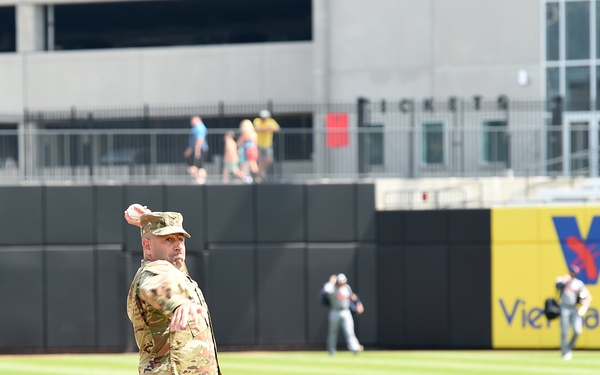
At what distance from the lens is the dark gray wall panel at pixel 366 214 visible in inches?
927

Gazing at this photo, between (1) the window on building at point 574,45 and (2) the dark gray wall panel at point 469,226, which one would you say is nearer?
(2) the dark gray wall panel at point 469,226

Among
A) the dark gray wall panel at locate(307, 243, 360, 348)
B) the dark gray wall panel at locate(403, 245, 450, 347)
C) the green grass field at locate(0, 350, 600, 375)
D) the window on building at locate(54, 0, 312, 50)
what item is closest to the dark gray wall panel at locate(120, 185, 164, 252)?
the green grass field at locate(0, 350, 600, 375)

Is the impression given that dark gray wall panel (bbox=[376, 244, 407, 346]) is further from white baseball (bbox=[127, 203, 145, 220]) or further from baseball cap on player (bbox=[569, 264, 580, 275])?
white baseball (bbox=[127, 203, 145, 220])

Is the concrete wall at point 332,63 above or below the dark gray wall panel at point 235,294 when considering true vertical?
above

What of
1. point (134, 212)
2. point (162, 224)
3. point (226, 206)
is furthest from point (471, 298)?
point (162, 224)

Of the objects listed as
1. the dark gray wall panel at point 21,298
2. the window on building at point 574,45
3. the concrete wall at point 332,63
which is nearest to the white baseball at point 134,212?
the dark gray wall panel at point 21,298

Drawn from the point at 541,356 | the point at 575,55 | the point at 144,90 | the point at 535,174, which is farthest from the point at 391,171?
the point at 144,90

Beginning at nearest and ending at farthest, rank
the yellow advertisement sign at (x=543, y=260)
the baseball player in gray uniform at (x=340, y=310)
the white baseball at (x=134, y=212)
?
1. the white baseball at (x=134, y=212)
2. the baseball player in gray uniform at (x=340, y=310)
3. the yellow advertisement sign at (x=543, y=260)

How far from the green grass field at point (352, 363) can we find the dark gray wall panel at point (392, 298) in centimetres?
54

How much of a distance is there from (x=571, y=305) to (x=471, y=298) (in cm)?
273

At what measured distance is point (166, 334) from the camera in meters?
6.51

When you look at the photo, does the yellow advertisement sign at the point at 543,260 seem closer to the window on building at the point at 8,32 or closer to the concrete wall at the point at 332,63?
the concrete wall at the point at 332,63

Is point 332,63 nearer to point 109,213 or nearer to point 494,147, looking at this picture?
point 494,147

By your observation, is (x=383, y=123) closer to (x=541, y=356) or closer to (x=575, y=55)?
(x=575, y=55)
